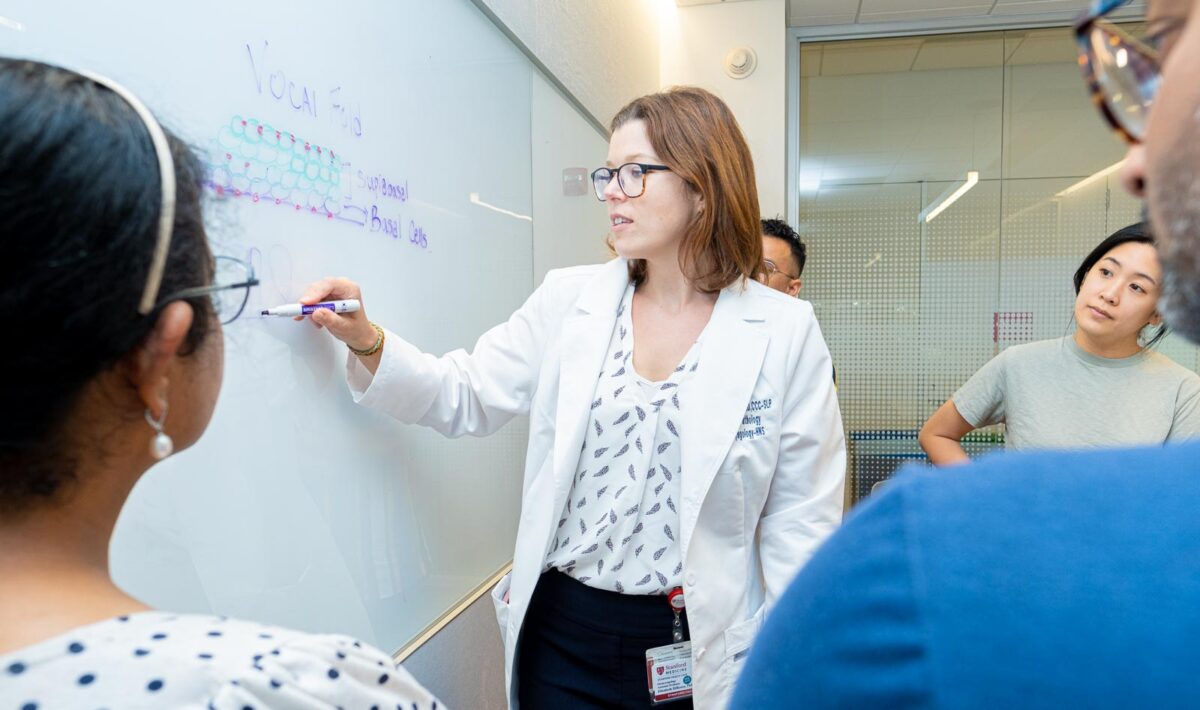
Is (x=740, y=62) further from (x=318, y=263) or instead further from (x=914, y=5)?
(x=318, y=263)

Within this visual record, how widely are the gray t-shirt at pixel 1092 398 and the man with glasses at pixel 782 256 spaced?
2.52ft

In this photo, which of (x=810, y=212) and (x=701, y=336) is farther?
(x=810, y=212)

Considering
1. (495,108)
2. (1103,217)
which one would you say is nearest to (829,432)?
(495,108)

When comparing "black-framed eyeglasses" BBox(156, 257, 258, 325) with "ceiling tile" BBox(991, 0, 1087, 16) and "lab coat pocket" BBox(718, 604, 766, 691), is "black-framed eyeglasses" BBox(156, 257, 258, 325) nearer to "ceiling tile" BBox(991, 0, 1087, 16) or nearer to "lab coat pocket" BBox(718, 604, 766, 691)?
"lab coat pocket" BBox(718, 604, 766, 691)

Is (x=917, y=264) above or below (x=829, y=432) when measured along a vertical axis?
above

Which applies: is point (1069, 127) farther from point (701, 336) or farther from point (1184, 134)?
point (1184, 134)

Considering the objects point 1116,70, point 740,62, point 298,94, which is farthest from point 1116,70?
point 740,62

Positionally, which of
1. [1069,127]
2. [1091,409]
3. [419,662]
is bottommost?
[419,662]

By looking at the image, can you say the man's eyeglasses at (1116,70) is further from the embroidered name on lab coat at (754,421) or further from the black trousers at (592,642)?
the black trousers at (592,642)

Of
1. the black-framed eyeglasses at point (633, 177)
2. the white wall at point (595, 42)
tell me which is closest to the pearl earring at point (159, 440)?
the black-framed eyeglasses at point (633, 177)

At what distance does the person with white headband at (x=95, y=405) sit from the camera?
43cm

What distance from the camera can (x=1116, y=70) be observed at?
21.1 inches

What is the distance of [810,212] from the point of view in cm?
411

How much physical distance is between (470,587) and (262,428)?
83 centimetres
